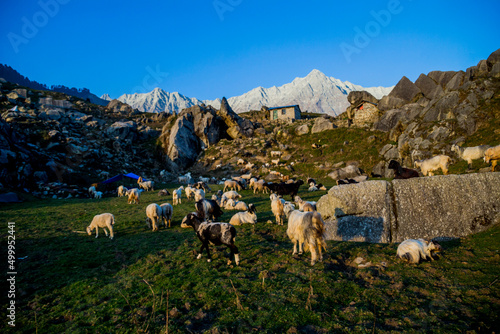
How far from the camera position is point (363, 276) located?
6.26 metres

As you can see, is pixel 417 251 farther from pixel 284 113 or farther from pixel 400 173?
pixel 284 113

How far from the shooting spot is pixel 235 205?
1734 cm

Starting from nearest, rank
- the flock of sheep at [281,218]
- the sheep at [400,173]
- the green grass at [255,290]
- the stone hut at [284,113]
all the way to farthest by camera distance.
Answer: the green grass at [255,290] < the flock of sheep at [281,218] < the sheep at [400,173] < the stone hut at [284,113]

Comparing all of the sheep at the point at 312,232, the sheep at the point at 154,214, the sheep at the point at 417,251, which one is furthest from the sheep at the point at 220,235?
the sheep at the point at 154,214

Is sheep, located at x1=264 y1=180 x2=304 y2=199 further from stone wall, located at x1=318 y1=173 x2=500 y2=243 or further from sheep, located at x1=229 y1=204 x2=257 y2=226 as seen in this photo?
stone wall, located at x1=318 y1=173 x2=500 y2=243

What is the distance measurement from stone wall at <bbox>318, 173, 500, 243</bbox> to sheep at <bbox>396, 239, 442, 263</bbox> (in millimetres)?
1891

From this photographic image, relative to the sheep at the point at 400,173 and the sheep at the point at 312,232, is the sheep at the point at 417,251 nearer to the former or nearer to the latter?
the sheep at the point at 312,232

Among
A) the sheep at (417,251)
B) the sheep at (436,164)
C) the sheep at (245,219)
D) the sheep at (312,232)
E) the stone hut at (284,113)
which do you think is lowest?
the sheep at (417,251)

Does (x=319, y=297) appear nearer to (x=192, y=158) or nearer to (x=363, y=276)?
(x=363, y=276)

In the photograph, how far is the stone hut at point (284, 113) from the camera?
233 ft

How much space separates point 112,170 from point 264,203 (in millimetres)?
32597

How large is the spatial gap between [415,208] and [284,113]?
66.0 m

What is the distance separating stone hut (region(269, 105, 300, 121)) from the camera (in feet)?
233

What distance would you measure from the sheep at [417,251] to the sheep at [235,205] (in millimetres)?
10984
